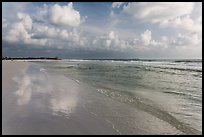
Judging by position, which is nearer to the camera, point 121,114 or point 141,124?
point 141,124

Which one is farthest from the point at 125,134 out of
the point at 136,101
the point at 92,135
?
the point at 136,101

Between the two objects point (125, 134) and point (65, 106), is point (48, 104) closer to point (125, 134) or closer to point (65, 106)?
point (65, 106)

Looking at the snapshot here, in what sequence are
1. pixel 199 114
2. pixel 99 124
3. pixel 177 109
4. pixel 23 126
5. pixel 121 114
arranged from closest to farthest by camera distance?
pixel 23 126 → pixel 99 124 → pixel 121 114 → pixel 199 114 → pixel 177 109

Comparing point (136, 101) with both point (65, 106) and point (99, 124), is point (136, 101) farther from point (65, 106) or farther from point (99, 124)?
point (99, 124)

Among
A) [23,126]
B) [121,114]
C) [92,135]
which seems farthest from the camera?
[121,114]

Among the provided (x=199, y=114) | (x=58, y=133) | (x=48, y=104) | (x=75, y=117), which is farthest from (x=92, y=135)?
(x=199, y=114)

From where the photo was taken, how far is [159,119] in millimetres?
7094

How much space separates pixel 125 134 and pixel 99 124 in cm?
94

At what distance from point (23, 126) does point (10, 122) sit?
56 centimetres

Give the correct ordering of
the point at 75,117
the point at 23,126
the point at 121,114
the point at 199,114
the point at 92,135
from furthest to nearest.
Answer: the point at 199,114 → the point at 121,114 → the point at 75,117 → the point at 23,126 → the point at 92,135

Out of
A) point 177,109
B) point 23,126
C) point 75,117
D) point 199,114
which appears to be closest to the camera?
point 23,126

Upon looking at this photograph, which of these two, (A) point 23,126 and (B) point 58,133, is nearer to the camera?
(B) point 58,133

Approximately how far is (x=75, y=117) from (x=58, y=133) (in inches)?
57.1

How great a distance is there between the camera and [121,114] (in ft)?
24.5
